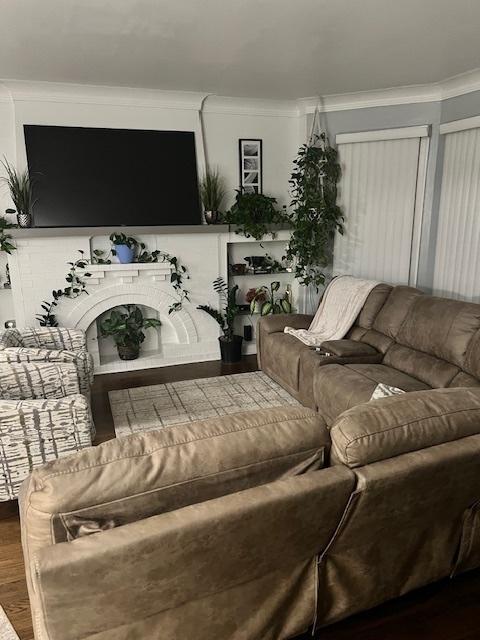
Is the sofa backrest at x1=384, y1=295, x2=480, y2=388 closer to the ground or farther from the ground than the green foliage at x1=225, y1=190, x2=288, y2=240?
closer to the ground

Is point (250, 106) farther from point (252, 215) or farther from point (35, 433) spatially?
point (35, 433)

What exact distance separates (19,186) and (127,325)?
5.23 feet

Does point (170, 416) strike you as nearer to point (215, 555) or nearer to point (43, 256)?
point (43, 256)

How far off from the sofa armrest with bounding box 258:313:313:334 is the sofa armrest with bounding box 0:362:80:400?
2.01 metres

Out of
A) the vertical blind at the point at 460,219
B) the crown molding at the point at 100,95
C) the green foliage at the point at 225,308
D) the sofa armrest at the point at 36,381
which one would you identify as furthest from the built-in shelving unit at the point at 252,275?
the sofa armrest at the point at 36,381

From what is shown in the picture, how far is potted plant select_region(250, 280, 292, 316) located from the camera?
476 cm

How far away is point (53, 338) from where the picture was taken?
347cm

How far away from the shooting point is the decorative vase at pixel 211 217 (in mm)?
4527

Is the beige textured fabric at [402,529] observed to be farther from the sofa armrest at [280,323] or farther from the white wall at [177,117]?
the white wall at [177,117]

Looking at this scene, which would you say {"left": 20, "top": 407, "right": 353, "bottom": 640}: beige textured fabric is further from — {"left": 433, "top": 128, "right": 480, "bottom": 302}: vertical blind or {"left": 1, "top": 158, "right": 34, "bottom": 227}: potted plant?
{"left": 1, "top": 158, "right": 34, "bottom": 227}: potted plant

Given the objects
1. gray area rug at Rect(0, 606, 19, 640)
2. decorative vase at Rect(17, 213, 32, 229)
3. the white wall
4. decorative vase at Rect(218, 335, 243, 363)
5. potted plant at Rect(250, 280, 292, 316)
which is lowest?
gray area rug at Rect(0, 606, 19, 640)

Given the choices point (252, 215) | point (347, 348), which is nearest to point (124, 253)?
point (252, 215)

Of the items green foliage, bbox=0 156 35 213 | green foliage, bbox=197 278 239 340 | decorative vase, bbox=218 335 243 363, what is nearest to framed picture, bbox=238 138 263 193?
green foliage, bbox=197 278 239 340

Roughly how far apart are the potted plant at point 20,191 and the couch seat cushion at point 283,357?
2.44m
